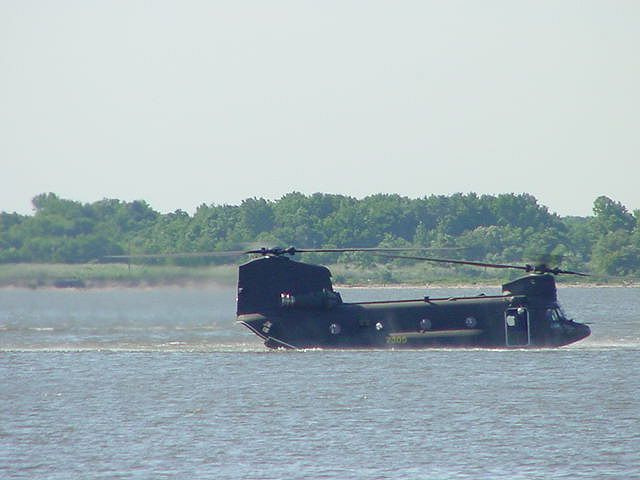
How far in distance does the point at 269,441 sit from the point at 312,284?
60.7 ft

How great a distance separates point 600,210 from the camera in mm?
198250

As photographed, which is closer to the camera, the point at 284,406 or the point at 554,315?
the point at 284,406

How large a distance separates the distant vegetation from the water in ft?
8.47

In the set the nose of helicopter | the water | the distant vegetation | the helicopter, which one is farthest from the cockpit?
the distant vegetation

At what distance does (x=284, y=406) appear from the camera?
4081 centimetres

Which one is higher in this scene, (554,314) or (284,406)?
(554,314)

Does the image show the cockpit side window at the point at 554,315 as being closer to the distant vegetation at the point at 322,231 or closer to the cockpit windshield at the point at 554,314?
the cockpit windshield at the point at 554,314

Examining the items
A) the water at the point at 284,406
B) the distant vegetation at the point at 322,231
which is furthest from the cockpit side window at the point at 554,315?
the distant vegetation at the point at 322,231

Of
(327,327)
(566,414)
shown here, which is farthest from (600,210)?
(566,414)

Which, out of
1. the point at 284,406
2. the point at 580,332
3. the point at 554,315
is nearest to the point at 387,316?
the point at 554,315

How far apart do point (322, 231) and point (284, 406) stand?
4861 inches

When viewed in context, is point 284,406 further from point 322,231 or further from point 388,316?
point 322,231

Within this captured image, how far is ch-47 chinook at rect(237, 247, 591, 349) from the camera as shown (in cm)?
5241

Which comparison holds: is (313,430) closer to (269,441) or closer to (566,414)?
(269,441)
